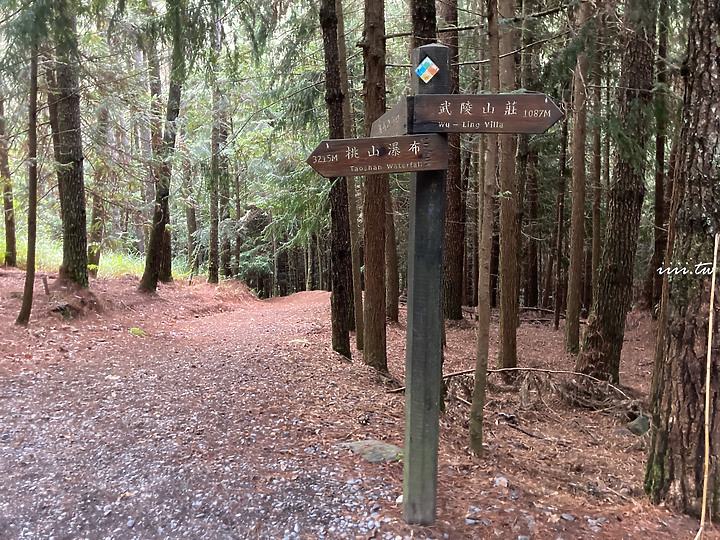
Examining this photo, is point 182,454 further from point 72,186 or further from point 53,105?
point 72,186

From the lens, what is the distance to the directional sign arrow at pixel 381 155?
3072 millimetres

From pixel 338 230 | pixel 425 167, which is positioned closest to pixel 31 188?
pixel 338 230

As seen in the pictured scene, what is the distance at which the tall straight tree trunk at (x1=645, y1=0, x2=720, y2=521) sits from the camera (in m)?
3.29

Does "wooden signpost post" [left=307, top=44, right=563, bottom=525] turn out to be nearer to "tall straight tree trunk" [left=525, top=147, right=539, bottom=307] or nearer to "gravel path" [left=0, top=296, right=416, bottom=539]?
"gravel path" [left=0, top=296, right=416, bottom=539]

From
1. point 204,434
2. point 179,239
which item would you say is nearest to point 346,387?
point 204,434

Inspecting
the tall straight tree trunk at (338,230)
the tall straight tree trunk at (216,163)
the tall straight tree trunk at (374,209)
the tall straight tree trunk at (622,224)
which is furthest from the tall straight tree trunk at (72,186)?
the tall straight tree trunk at (622,224)

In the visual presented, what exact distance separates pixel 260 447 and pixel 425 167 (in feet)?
10.3

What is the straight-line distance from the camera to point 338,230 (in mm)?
8828

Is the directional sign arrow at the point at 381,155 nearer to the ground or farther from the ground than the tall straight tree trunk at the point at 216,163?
nearer to the ground

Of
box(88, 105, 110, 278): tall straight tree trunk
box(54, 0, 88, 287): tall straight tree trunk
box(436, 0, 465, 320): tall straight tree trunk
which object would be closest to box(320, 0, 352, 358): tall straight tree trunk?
box(436, 0, 465, 320): tall straight tree trunk

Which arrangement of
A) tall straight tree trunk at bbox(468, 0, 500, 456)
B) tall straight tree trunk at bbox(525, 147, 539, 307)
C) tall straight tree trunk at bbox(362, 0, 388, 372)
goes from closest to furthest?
tall straight tree trunk at bbox(468, 0, 500, 456), tall straight tree trunk at bbox(362, 0, 388, 372), tall straight tree trunk at bbox(525, 147, 539, 307)

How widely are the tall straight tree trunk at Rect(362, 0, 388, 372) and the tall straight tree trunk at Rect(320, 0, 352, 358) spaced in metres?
0.82

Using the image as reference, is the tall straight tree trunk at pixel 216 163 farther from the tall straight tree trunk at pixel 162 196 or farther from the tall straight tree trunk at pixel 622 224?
the tall straight tree trunk at pixel 622 224

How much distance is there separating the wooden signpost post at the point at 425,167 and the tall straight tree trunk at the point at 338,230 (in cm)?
465
